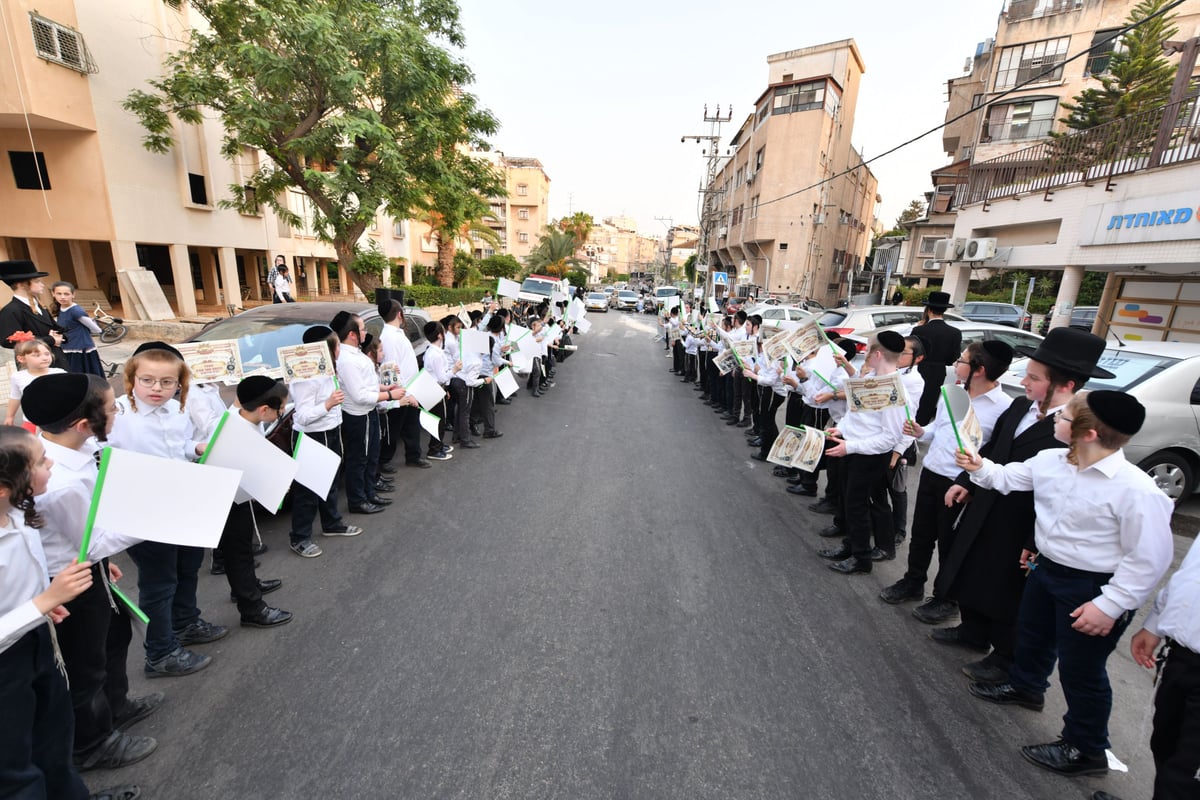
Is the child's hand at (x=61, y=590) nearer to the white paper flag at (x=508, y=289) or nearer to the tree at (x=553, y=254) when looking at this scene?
the white paper flag at (x=508, y=289)

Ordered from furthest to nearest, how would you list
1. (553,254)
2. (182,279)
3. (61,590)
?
(553,254), (182,279), (61,590)

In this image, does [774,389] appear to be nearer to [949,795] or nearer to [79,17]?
[949,795]

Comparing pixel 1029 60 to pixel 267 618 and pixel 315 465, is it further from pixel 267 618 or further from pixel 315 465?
pixel 267 618

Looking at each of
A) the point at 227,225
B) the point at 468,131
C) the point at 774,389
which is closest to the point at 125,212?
the point at 227,225

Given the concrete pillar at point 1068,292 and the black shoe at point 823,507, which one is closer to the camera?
the black shoe at point 823,507

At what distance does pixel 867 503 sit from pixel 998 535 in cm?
105

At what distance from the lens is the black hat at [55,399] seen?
2.03 meters

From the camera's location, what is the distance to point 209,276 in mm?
19609

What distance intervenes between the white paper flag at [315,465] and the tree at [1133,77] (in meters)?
28.5

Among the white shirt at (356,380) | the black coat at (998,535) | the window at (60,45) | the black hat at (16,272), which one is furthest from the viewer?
the window at (60,45)

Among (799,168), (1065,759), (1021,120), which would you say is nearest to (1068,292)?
(1065,759)

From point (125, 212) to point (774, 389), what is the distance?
16.6 meters

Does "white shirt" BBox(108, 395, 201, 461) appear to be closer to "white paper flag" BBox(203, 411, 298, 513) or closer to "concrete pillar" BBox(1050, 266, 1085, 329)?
"white paper flag" BBox(203, 411, 298, 513)

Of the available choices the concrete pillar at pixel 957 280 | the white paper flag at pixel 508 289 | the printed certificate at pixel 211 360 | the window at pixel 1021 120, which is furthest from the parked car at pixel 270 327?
the window at pixel 1021 120
